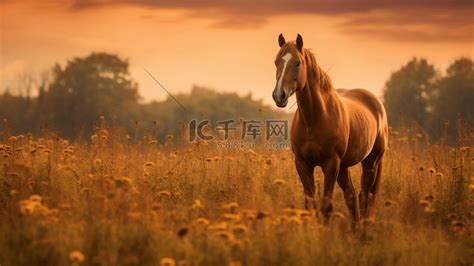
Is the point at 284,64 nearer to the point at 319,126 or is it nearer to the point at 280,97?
the point at 280,97

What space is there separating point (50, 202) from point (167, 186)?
1984 mm

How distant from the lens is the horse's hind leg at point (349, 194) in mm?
7840

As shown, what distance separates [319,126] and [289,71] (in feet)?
2.72

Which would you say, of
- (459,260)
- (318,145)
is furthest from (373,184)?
(459,260)

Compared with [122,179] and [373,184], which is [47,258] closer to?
[122,179]

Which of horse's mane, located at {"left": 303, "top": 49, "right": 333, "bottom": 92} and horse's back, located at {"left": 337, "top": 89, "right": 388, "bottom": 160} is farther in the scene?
horse's back, located at {"left": 337, "top": 89, "right": 388, "bottom": 160}

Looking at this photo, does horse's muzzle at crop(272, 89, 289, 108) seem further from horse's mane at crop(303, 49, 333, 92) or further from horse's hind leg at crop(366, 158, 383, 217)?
horse's hind leg at crop(366, 158, 383, 217)

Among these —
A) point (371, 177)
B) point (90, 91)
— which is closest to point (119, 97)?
point (90, 91)

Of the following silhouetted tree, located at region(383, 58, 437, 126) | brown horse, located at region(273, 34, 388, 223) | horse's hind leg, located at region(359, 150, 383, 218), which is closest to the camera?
brown horse, located at region(273, 34, 388, 223)

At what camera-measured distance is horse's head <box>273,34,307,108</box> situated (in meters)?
6.31

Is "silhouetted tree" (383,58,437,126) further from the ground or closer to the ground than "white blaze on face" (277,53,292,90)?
further from the ground

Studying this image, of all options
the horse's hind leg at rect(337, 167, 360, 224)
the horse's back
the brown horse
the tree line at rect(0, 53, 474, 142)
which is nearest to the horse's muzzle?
the brown horse

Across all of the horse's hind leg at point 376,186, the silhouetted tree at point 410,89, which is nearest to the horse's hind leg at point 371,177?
the horse's hind leg at point 376,186

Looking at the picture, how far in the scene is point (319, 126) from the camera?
6.92m
